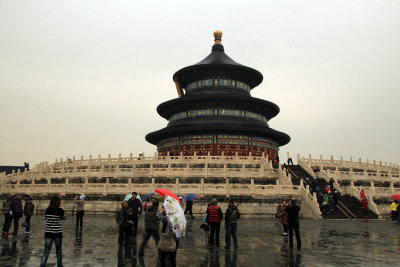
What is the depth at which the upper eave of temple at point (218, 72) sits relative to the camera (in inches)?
1880

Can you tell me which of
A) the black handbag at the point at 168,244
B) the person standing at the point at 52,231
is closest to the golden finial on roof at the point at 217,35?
the person standing at the point at 52,231

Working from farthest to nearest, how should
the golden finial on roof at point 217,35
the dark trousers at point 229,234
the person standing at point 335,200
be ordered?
the golden finial on roof at point 217,35 < the person standing at point 335,200 < the dark trousers at point 229,234

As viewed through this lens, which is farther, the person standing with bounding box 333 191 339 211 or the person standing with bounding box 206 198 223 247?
the person standing with bounding box 333 191 339 211

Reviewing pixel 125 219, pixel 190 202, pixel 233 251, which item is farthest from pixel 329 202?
pixel 125 219

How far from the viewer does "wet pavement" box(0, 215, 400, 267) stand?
8250 millimetres

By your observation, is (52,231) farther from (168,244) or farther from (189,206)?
(189,206)

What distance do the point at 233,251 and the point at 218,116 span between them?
3469 centimetres

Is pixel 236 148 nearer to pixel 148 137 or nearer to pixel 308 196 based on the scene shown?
pixel 148 137

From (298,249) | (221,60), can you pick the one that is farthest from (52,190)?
(221,60)

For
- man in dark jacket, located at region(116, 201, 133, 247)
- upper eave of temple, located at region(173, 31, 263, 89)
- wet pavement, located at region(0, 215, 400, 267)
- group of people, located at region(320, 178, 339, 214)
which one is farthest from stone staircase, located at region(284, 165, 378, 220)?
upper eave of temple, located at region(173, 31, 263, 89)

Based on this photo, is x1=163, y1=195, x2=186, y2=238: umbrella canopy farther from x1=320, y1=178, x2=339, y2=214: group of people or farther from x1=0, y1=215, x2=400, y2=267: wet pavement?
x1=320, y1=178, x2=339, y2=214: group of people

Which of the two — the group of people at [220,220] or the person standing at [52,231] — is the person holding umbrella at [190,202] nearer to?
the group of people at [220,220]

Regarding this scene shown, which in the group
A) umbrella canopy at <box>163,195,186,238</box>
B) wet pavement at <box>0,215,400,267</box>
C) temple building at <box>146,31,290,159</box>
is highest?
temple building at <box>146,31,290,159</box>

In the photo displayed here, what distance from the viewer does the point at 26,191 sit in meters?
23.5
